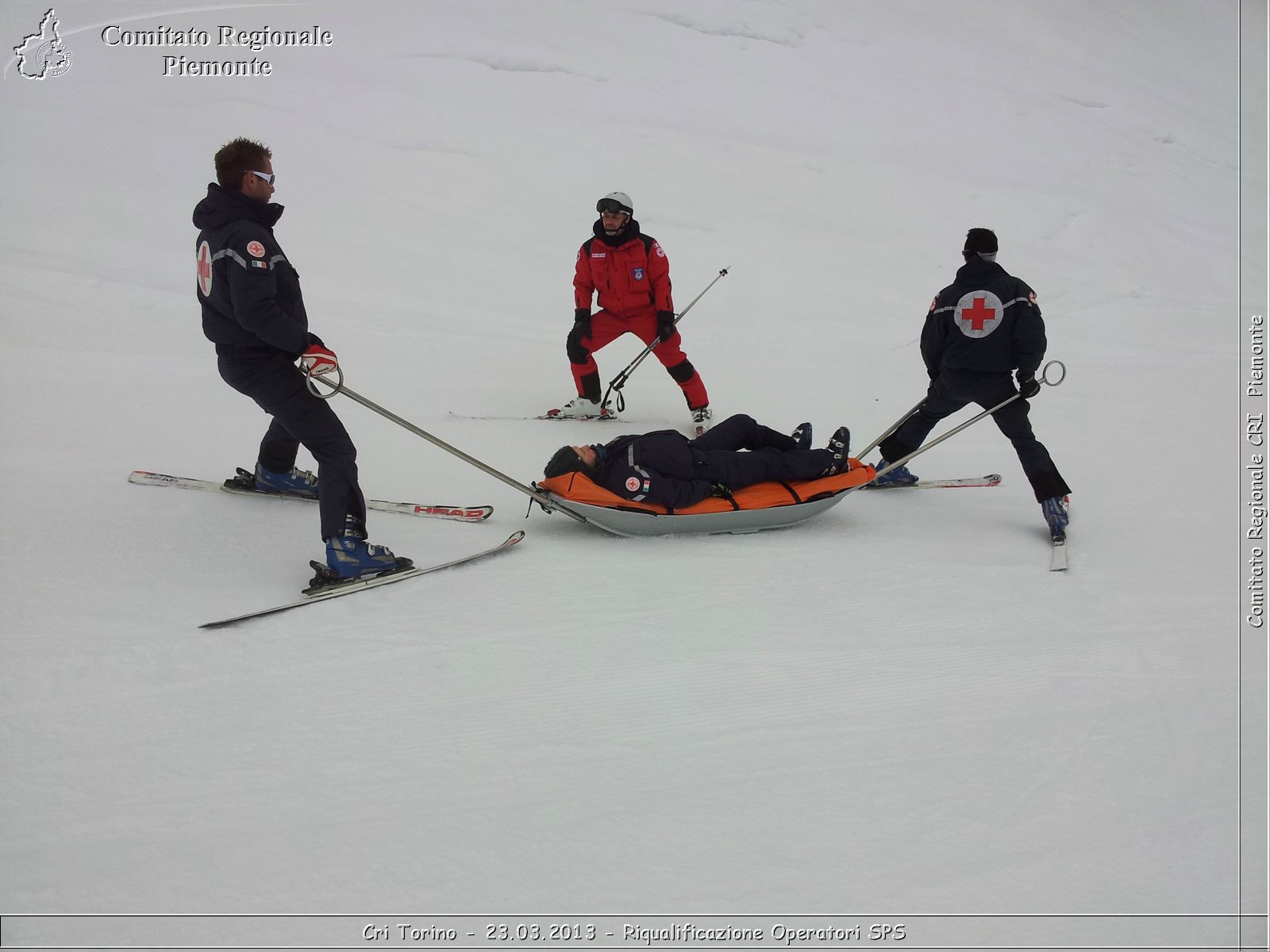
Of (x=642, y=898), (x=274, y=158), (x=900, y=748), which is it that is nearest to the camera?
(x=642, y=898)

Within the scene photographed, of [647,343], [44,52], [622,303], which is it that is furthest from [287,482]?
[44,52]

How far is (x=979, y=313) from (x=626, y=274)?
2.32 m

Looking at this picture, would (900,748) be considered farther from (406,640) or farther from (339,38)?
(339,38)

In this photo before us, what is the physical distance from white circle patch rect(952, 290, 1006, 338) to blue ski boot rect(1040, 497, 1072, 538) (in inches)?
31.2

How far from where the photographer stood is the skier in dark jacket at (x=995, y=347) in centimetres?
438

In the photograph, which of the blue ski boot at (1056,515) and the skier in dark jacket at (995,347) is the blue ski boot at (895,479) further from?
the blue ski boot at (1056,515)

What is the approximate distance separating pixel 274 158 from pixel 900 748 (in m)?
11.1

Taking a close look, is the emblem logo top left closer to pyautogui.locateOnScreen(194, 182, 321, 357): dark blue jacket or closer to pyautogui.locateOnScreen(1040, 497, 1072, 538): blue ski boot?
pyautogui.locateOnScreen(194, 182, 321, 357): dark blue jacket

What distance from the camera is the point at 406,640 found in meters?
3.28

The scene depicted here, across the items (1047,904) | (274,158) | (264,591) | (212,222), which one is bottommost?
(1047,904)

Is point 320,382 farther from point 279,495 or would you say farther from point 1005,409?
point 1005,409

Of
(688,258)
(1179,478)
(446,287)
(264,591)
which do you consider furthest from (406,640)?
(688,258)

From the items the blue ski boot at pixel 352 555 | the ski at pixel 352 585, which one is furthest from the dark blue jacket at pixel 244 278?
the ski at pixel 352 585

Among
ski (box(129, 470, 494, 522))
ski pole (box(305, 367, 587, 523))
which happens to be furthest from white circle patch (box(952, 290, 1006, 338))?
ski (box(129, 470, 494, 522))
